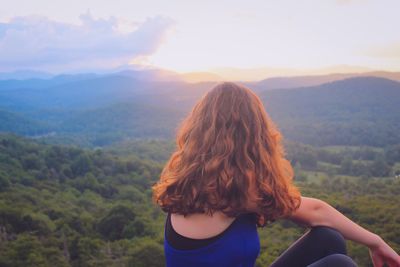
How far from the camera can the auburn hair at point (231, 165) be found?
1.70 meters

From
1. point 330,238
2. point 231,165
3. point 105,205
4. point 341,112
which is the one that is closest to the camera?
point 231,165

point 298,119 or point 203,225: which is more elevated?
point 203,225

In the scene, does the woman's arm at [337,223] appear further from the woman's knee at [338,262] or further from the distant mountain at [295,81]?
the distant mountain at [295,81]

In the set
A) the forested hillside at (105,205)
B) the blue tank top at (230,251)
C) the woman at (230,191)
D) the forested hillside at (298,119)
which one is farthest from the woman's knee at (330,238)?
the forested hillside at (298,119)

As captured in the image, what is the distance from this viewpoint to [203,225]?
66.9 inches

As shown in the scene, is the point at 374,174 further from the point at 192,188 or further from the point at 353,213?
the point at 192,188

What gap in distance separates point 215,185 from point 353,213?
24.1 m

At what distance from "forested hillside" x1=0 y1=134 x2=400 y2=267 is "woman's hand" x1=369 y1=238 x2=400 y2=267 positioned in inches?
28.5

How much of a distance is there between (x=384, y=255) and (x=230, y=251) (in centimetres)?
88

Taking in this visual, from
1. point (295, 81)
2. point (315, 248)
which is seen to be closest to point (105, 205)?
point (315, 248)

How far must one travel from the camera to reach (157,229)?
70.2 feet

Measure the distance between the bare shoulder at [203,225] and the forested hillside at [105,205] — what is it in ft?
3.82

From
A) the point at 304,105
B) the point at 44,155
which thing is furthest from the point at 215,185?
the point at 304,105

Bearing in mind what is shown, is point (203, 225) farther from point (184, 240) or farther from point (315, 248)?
point (315, 248)
